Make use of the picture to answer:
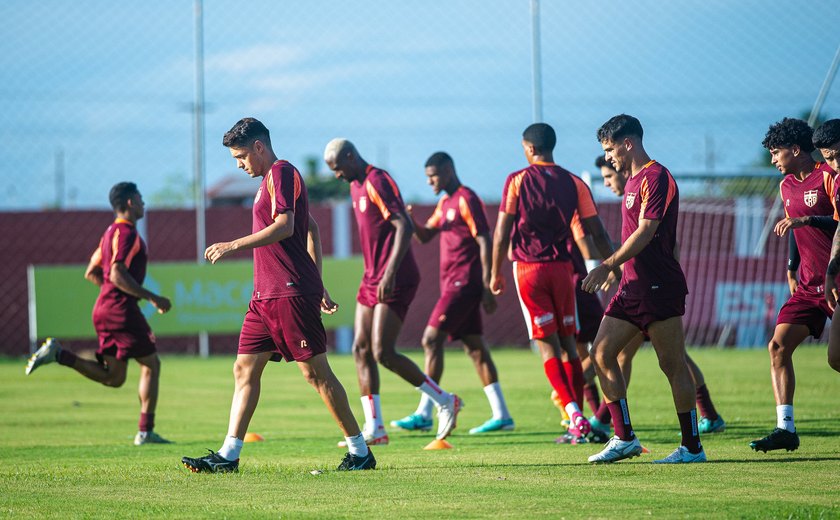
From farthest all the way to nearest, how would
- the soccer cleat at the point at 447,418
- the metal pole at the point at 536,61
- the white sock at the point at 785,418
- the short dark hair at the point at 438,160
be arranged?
1. the metal pole at the point at 536,61
2. the short dark hair at the point at 438,160
3. the soccer cleat at the point at 447,418
4. the white sock at the point at 785,418

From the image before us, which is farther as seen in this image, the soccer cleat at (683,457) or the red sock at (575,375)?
the red sock at (575,375)

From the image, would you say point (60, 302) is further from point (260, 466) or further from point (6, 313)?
point (260, 466)

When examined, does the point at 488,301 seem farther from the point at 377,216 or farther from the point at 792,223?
the point at 792,223

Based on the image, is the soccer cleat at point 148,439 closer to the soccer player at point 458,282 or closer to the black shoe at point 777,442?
the soccer player at point 458,282

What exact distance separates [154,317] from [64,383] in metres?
5.62

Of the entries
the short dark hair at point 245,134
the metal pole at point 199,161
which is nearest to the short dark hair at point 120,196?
the short dark hair at point 245,134

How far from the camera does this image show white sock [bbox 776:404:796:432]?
8.54 m

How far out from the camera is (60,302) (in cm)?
2373

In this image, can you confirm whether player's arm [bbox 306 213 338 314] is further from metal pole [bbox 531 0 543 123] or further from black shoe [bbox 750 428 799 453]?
metal pole [bbox 531 0 543 123]

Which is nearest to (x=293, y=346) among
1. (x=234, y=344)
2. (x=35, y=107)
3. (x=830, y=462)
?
(x=830, y=462)

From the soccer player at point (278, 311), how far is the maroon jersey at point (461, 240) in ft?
13.0

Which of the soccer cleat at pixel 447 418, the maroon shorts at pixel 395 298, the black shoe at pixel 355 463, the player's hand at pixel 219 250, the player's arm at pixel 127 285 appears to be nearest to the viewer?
the player's hand at pixel 219 250

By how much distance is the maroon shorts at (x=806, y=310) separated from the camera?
8.71 meters

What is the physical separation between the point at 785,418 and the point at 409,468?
2.82 metres
